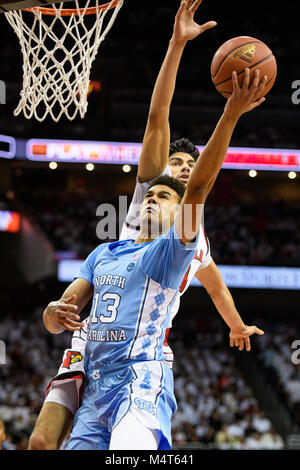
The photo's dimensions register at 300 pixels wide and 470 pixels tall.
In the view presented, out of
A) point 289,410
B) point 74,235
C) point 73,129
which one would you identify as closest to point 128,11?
point 73,129

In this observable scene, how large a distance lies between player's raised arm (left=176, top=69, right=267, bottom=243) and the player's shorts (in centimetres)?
62

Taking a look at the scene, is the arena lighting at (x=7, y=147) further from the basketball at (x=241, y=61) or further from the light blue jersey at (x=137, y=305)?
the light blue jersey at (x=137, y=305)

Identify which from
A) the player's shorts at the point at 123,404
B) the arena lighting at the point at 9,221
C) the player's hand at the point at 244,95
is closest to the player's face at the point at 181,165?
the player's hand at the point at 244,95

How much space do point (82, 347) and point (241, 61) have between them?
1597 millimetres

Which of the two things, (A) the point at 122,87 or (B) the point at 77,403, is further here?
(A) the point at 122,87

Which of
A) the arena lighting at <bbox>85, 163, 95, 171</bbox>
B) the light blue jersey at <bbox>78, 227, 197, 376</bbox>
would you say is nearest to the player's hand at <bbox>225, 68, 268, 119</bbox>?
the light blue jersey at <bbox>78, 227, 197, 376</bbox>

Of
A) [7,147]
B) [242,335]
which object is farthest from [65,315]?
[7,147]

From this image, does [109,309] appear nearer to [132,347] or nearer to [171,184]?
[132,347]

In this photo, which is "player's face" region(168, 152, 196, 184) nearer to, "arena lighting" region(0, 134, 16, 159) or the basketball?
the basketball

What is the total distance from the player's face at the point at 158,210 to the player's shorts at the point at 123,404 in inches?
26.7

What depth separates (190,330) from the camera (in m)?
15.0
